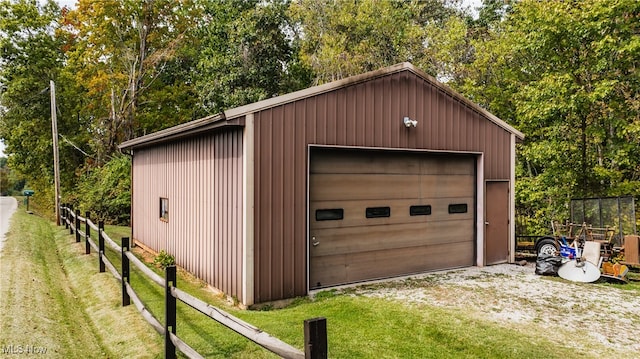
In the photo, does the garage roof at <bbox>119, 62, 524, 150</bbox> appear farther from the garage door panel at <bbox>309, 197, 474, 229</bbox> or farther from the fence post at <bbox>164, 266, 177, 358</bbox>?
the fence post at <bbox>164, 266, 177, 358</bbox>

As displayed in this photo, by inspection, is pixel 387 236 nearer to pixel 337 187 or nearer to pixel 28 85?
pixel 337 187

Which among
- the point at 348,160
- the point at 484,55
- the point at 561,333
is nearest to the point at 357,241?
the point at 348,160

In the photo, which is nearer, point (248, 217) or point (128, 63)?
point (248, 217)

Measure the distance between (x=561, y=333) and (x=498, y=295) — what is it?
1506 millimetres

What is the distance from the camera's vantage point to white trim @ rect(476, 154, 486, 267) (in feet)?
27.2

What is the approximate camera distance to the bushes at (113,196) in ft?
51.9

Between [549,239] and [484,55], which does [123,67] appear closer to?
[484,55]

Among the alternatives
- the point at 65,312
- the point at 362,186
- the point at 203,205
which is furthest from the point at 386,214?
the point at 65,312

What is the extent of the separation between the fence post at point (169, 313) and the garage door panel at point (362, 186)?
2845mm

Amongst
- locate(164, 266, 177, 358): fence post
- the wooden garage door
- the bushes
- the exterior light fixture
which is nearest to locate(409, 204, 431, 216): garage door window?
the wooden garage door

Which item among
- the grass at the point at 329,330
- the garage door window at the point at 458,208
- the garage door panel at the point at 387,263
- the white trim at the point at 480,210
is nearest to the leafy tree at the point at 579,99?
the white trim at the point at 480,210

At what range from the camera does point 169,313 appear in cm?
388

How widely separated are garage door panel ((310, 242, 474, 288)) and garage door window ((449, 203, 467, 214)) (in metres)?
0.66

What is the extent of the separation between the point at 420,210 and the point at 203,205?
396 centimetres
